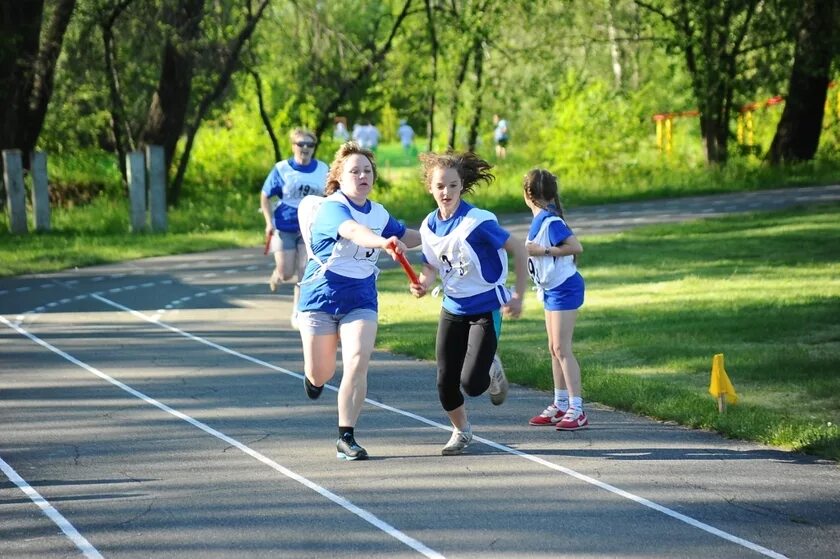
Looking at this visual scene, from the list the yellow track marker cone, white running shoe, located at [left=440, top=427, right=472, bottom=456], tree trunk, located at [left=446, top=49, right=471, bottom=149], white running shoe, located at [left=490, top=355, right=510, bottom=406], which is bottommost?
white running shoe, located at [left=440, top=427, right=472, bottom=456]

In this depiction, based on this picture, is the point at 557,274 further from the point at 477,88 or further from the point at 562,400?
the point at 477,88

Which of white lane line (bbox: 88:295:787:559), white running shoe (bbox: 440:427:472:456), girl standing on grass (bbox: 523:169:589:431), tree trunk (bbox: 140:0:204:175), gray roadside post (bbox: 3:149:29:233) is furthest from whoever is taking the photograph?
tree trunk (bbox: 140:0:204:175)

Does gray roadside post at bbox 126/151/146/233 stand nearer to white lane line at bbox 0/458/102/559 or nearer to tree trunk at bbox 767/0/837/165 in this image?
tree trunk at bbox 767/0/837/165

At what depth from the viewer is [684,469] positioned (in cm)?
862

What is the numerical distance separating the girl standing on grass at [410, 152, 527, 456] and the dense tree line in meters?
21.9

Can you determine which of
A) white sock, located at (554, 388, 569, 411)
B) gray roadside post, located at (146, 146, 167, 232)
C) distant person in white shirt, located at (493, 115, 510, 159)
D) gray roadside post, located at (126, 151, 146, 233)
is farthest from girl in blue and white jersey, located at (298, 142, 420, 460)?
distant person in white shirt, located at (493, 115, 510, 159)

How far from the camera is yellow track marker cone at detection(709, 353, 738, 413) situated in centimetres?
992

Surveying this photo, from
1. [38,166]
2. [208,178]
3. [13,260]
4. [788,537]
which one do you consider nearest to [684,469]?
[788,537]

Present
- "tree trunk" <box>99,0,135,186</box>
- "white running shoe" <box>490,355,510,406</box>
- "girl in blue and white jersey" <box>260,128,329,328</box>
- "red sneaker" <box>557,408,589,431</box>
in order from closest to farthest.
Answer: "white running shoe" <box>490,355,510,406</box>, "red sneaker" <box>557,408,589,431</box>, "girl in blue and white jersey" <box>260,128,329,328</box>, "tree trunk" <box>99,0,135,186</box>

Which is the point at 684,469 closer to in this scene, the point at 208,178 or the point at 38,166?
the point at 38,166

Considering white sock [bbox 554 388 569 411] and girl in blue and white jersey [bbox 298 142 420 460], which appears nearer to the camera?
girl in blue and white jersey [bbox 298 142 420 460]

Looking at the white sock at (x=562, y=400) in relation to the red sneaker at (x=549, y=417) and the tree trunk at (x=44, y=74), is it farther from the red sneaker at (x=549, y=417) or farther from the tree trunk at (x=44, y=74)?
Answer: the tree trunk at (x=44, y=74)

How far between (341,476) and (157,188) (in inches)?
792

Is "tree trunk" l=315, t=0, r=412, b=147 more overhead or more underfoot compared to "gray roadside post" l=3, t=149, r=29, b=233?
more overhead
